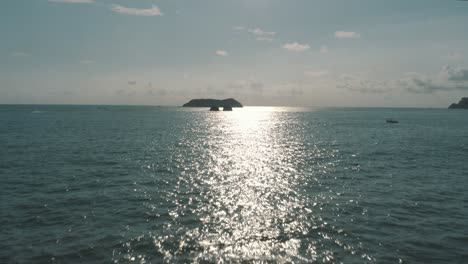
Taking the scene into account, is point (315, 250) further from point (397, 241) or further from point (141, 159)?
point (141, 159)

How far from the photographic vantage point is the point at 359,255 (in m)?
19.0

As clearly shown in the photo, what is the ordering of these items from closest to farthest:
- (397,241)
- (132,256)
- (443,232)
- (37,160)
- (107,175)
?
(132,256) → (397,241) → (443,232) → (107,175) → (37,160)

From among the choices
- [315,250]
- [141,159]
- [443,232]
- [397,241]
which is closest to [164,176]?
[141,159]

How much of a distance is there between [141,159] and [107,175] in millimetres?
12799

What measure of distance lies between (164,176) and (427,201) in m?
30.9


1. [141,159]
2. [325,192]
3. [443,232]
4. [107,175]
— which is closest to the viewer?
[443,232]

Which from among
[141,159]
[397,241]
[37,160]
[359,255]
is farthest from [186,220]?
[37,160]

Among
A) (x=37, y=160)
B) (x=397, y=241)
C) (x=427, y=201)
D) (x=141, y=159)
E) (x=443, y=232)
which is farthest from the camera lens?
(x=141, y=159)

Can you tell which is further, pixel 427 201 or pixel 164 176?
pixel 164 176

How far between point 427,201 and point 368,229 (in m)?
11.4

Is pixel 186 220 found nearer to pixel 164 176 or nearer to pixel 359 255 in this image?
pixel 359 255

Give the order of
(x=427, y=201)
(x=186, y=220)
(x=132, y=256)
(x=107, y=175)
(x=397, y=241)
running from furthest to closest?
(x=107, y=175), (x=427, y=201), (x=186, y=220), (x=397, y=241), (x=132, y=256)

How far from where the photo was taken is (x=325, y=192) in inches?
1304

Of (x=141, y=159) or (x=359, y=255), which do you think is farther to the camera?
(x=141, y=159)
